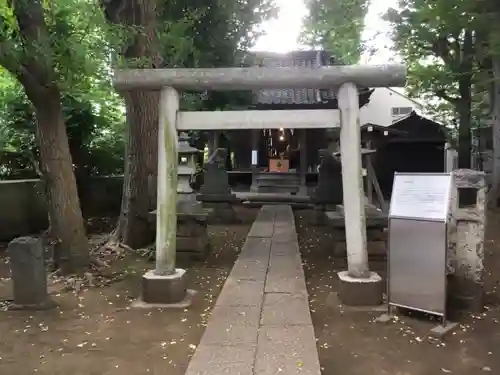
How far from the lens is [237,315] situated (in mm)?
4684

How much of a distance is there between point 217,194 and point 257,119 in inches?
312

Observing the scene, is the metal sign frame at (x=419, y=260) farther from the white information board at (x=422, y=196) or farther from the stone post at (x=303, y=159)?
the stone post at (x=303, y=159)

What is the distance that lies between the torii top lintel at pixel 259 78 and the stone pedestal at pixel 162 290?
7.09ft

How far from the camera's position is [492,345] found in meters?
4.28

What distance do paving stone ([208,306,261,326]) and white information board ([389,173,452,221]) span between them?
170 cm

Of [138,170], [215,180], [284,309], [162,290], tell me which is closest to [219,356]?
[284,309]

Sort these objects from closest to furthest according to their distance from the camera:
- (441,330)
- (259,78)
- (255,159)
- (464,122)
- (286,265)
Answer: (441,330) < (259,78) < (286,265) < (464,122) < (255,159)

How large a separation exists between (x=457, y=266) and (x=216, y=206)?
8550 mm

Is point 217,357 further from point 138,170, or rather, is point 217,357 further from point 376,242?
point 138,170

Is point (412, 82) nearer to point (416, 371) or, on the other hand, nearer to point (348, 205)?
point (348, 205)

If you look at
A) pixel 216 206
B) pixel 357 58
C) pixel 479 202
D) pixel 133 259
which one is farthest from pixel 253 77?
pixel 357 58

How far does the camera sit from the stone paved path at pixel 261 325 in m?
3.52

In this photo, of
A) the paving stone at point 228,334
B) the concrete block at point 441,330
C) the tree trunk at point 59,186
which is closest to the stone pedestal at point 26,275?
the tree trunk at point 59,186

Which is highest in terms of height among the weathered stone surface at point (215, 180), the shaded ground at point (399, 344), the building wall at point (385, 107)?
the building wall at point (385, 107)
